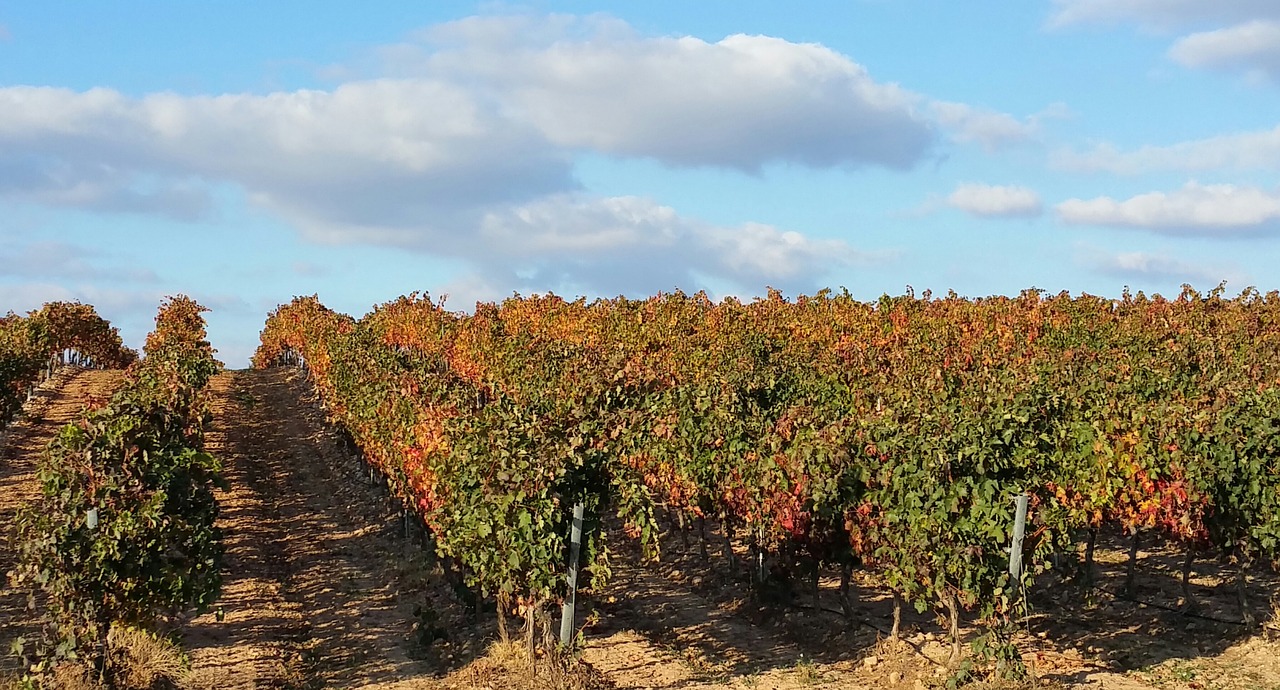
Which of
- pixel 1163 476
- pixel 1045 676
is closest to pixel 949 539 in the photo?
pixel 1045 676

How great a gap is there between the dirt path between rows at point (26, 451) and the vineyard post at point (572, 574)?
5193 mm

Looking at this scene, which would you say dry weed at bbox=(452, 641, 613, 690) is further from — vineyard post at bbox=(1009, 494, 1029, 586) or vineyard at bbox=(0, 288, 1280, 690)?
vineyard post at bbox=(1009, 494, 1029, 586)

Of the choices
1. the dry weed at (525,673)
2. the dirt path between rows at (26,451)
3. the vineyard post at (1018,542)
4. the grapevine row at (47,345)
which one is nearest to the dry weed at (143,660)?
the dirt path between rows at (26,451)

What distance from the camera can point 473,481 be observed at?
1101 centimetres

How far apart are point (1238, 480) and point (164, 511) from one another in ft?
39.5

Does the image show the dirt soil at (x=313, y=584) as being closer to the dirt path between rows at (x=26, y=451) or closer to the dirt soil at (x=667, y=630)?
the dirt soil at (x=667, y=630)

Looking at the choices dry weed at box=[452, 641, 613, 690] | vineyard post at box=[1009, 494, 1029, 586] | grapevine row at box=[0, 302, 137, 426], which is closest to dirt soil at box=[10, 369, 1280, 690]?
dry weed at box=[452, 641, 613, 690]

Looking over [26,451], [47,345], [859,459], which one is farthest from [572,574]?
[47,345]

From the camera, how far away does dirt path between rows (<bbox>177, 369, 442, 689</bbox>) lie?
11.9m

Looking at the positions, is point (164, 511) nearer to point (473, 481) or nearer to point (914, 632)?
point (473, 481)

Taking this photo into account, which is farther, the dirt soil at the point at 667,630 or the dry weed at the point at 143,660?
the dirt soil at the point at 667,630

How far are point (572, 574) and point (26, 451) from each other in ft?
65.9

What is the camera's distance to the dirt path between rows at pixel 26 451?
1273 cm

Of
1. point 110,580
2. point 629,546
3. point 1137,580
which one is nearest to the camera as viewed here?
point 110,580
